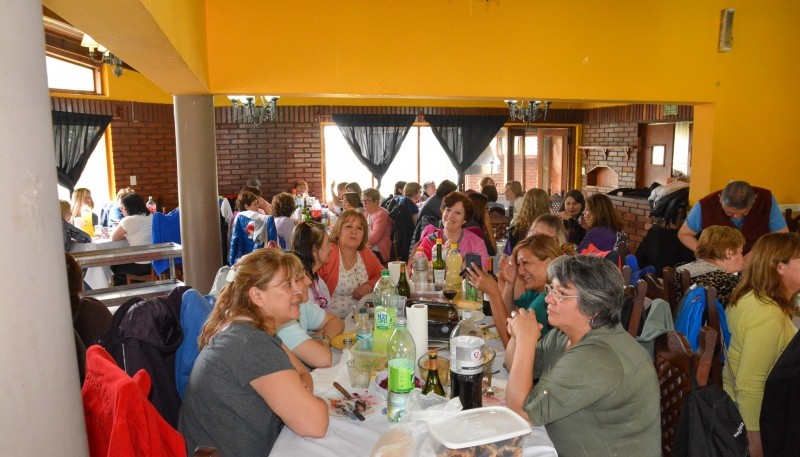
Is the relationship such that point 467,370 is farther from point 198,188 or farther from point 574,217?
point 574,217

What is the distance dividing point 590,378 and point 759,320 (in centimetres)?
124

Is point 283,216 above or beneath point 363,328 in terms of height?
above

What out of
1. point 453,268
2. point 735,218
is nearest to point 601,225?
point 735,218

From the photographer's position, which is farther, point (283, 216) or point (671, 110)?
point (671, 110)

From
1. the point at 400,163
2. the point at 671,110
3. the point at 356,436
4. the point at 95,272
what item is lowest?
the point at 95,272

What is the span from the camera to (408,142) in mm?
10109

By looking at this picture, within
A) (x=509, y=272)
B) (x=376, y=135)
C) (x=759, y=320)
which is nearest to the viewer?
(x=759, y=320)

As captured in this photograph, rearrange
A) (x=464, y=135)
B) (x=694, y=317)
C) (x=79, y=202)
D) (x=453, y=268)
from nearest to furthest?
(x=694, y=317)
(x=453, y=268)
(x=79, y=202)
(x=464, y=135)

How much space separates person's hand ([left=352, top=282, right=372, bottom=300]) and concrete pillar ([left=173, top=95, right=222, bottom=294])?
1.54 meters

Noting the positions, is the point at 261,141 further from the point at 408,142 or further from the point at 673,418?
the point at 673,418

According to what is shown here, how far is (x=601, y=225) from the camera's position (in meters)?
4.84

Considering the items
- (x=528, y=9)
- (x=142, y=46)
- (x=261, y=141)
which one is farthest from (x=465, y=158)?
(x=142, y=46)

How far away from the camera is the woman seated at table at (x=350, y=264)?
3707mm

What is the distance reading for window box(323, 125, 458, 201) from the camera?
9.70 m
